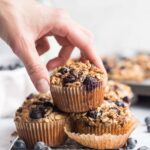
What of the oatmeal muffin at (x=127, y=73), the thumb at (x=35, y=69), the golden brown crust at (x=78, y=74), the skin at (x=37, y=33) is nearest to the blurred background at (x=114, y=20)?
the oatmeal muffin at (x=127, y=73)

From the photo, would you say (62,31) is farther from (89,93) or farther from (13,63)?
(13,63)

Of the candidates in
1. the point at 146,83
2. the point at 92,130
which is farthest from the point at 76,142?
the point at 146,83

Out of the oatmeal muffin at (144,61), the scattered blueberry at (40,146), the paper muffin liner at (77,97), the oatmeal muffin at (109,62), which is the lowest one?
the scattered blueberry at (40,146)

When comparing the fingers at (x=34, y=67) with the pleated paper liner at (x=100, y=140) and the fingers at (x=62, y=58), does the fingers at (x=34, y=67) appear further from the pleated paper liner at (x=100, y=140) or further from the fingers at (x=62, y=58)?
the fingers at (x=62, y=58)

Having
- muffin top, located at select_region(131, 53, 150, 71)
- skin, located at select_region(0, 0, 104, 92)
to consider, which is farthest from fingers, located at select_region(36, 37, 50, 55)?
muffin top, located at select_region(131, 53, 150, 71)

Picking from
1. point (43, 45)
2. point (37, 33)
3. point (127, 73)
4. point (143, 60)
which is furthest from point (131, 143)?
point (143, 60)
